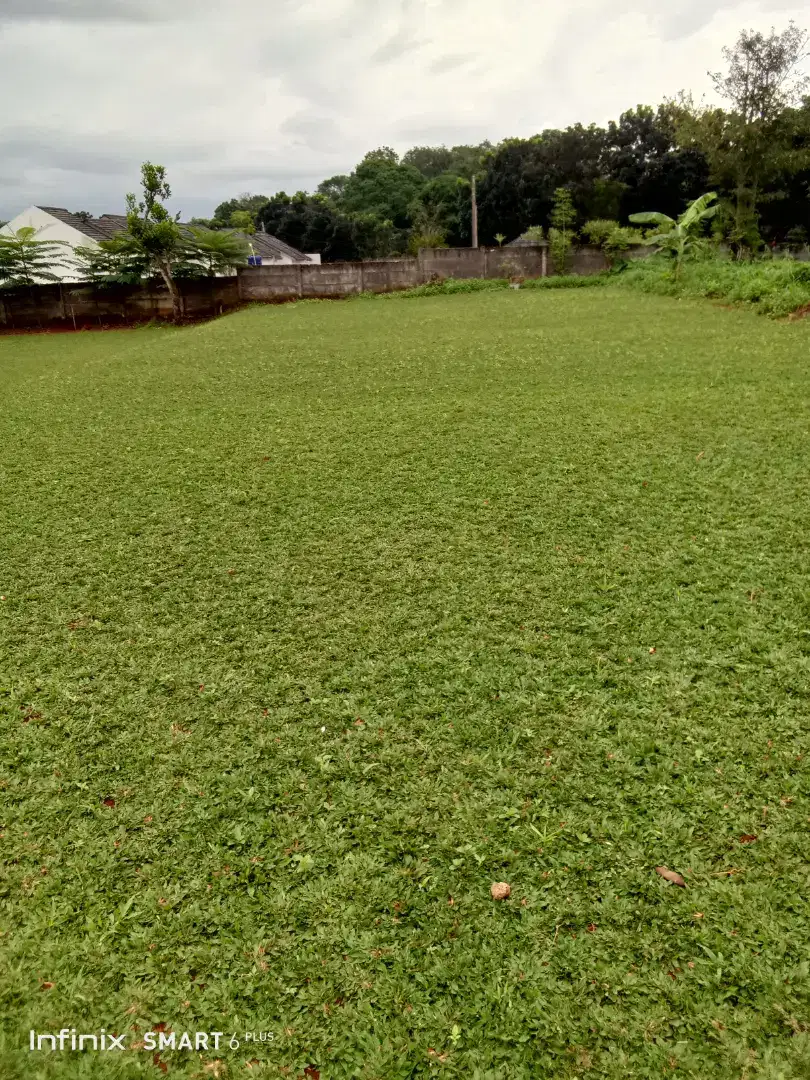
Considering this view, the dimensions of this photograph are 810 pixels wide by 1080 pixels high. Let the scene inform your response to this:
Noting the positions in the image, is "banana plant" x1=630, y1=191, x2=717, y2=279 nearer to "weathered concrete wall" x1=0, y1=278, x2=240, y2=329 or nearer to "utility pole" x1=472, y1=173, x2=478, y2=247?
"weathered concrete wall" x1=0, y1=278, x2=240, y2=329

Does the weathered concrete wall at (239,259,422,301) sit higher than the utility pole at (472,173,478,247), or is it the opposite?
the utility pole at (472,173,478,247)

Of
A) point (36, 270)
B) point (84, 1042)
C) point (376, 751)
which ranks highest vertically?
point (36, 270)

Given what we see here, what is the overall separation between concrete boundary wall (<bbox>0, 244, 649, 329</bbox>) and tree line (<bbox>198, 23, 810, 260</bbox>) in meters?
3.50

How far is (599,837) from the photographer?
1.98m

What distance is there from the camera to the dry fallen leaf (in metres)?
1.83

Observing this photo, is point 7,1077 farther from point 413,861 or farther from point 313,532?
point 313,532

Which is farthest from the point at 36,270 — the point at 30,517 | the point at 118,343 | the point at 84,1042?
the point at 84,1042

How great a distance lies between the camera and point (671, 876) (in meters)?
1.85

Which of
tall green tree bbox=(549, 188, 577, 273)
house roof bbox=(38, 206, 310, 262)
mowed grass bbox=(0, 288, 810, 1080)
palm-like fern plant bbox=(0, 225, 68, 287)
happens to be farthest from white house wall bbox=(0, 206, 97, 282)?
mowed grass bbox=(0, 288, 810, 1080)

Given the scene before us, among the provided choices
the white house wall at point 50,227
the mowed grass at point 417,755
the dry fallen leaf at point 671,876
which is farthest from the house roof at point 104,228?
the dry fallen leaf at point 671,876

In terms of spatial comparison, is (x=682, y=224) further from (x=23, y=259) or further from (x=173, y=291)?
(x=23, y=259)

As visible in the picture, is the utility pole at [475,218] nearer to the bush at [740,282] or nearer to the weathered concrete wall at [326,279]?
the weathered concrete wall at [326,279]

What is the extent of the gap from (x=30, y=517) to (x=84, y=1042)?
12.1 feet

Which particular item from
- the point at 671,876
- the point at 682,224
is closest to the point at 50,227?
the point at 682,224
